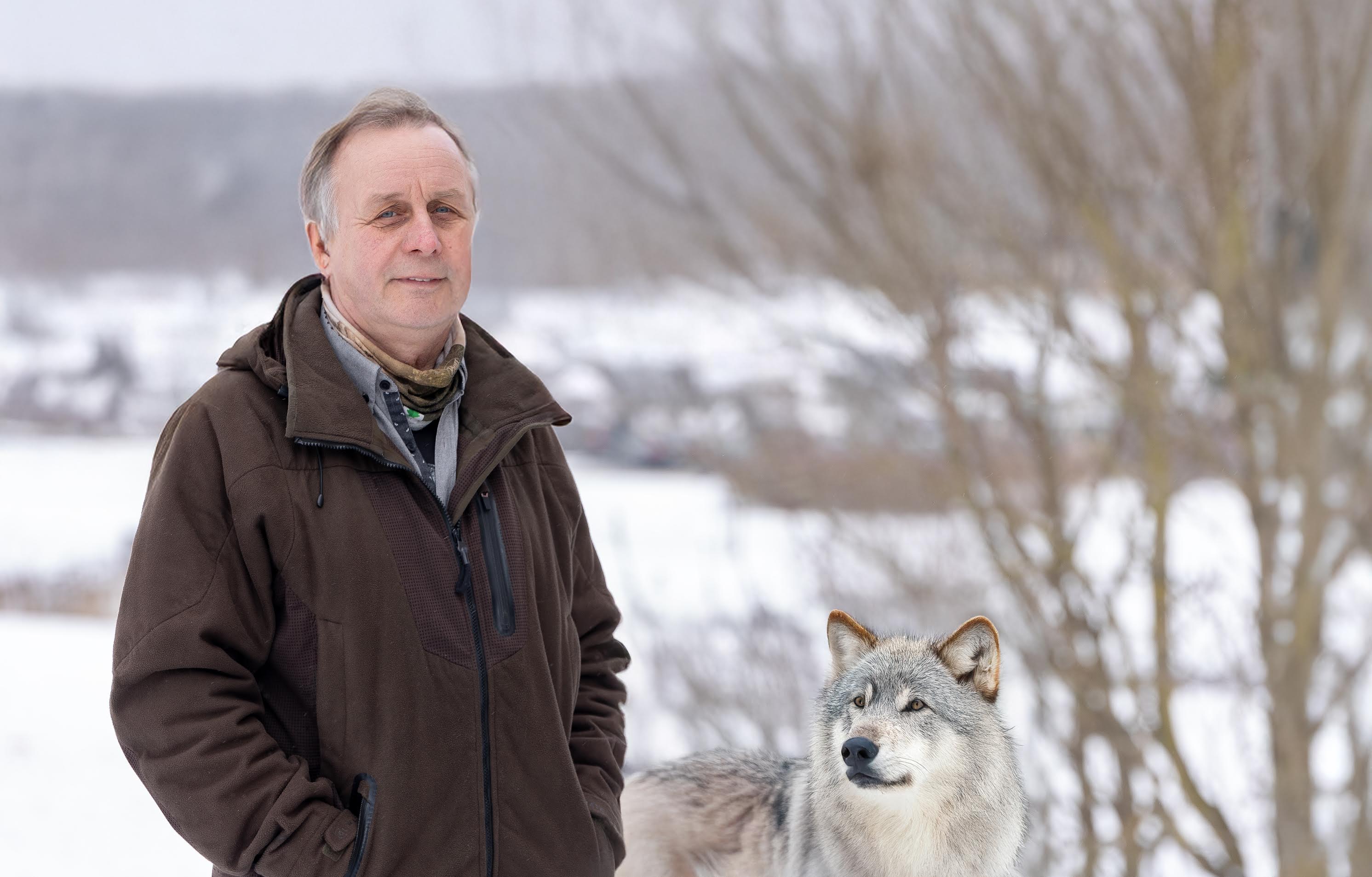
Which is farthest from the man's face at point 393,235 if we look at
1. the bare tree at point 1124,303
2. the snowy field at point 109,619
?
the bare tree at point 1124,303

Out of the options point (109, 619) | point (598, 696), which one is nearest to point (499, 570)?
point (598, 696)

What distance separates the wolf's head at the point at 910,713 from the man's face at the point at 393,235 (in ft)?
3.30

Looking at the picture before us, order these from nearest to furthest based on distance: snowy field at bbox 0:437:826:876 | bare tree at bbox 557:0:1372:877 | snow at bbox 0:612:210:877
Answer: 1. snow at bbox 0:612:210:877
2. snowy field at bbox 0:437:826:876
3. bare tree at bbox 557:0:1372:877

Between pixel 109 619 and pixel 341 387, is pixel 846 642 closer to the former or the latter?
pixel 341 387

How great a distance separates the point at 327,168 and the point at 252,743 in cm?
88

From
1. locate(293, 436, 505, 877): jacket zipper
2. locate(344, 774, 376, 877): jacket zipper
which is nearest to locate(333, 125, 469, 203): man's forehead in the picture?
locate(293, 436, 505, 877): jacket zipper

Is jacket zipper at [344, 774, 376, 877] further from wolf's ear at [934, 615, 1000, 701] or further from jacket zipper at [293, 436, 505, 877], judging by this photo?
wolf's ear at [934, 615, 1000, 701]

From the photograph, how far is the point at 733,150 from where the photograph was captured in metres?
8.27

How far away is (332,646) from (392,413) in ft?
1.24

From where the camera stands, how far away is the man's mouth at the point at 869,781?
187 cm

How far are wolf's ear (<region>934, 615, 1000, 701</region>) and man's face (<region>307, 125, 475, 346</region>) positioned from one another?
1.13m

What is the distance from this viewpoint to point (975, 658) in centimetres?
209

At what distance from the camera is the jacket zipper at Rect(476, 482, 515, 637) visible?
64.2 inches

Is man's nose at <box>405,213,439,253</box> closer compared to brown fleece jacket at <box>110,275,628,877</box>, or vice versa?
brown fleece jacket at <box>110,275,628,877</box>
